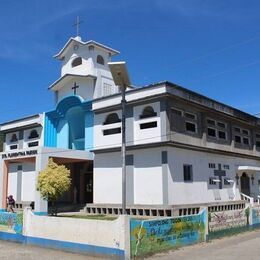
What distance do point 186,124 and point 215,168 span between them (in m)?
4.76

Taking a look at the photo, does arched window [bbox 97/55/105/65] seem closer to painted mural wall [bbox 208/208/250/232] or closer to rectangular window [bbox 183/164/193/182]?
rectangular window [bbox 183/164/193/182]

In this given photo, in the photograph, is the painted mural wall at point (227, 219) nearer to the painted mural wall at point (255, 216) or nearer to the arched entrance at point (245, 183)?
the painted mural wall at point (255, 216)

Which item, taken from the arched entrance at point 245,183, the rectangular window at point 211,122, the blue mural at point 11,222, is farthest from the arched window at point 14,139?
the blue mural at point 11,222

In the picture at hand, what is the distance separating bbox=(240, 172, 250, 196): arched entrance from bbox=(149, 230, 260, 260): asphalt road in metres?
16.4

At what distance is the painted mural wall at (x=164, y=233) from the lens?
1127 centimetres

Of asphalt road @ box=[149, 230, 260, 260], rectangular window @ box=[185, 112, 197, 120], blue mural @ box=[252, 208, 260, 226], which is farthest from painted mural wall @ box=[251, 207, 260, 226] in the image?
rectangular window @ box=[185, 112, 197, 120]

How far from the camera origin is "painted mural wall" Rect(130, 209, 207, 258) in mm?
11273

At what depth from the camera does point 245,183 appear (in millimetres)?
31812

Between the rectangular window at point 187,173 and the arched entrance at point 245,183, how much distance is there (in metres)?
7.98

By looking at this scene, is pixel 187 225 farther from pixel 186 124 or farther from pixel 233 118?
pixel 233 118

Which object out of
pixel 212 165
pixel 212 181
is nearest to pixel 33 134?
pixel 212 165

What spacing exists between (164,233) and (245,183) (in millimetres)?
21083

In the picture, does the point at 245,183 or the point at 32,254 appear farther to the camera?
the point at 245,183

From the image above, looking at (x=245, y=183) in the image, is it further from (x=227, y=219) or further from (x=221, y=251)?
(x=221, y=251)
